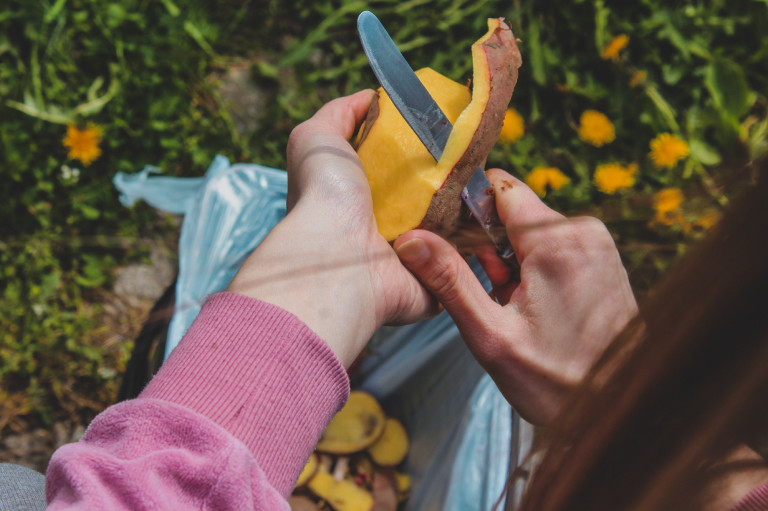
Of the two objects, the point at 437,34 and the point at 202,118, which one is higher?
the point at 437,34

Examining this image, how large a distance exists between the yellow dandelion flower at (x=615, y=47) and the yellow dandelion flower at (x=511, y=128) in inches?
13.0

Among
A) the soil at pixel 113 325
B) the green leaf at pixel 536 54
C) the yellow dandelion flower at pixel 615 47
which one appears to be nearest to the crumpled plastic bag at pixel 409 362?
the soil at pixel 113 325

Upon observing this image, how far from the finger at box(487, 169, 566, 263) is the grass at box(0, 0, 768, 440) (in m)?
0.35

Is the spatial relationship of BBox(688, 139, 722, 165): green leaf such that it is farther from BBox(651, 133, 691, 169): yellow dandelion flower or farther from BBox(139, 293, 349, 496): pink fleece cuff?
BBox(139, 293, 349, 496): pink fleece cuff

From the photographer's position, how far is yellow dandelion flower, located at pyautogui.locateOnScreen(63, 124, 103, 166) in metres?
1.38

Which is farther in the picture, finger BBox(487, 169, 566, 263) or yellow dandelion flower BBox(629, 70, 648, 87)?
yellow dandelion flower BBox(629, 70, 648, 87)

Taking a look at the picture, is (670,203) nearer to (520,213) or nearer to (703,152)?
(520,213)

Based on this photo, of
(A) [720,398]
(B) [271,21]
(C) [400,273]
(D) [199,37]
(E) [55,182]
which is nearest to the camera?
(A) [720,398]

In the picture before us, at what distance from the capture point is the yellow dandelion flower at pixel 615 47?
156cm

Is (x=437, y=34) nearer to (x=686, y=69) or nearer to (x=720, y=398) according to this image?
(x=686, y=69)

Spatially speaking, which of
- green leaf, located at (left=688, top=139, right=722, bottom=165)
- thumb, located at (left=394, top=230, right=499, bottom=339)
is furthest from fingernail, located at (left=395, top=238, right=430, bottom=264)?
green leaf, located at (left=688, top=139, right=722, bottom=165)

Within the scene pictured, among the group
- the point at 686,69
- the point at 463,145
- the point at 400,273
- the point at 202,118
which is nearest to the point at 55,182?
the point at 202,118

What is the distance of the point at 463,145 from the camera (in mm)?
776

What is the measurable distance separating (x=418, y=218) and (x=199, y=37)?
1058mm
